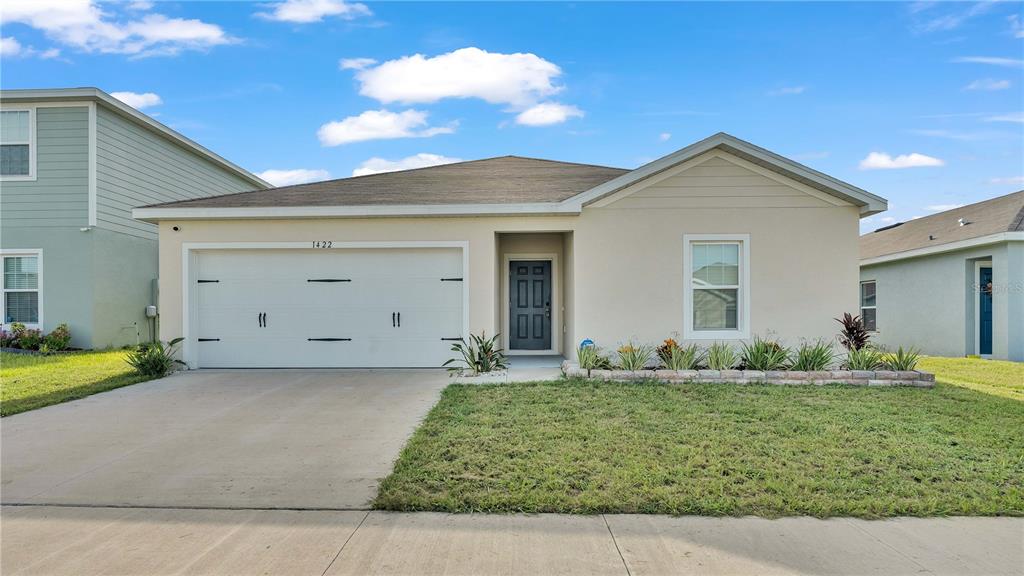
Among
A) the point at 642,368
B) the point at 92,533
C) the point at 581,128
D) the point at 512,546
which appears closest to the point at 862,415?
the point at 642,368

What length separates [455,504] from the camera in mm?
3842

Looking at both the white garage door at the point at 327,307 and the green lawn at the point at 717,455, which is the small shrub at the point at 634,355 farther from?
the white garage door at the point at 327,307

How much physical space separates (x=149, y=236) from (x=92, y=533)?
1344cm

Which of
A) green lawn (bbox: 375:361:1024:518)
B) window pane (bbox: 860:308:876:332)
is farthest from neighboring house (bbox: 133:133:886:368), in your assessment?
window pane (bbox: 860:308:876:332)

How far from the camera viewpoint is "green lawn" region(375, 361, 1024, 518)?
388cm

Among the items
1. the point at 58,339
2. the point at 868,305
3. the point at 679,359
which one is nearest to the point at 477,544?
the point at 679,359

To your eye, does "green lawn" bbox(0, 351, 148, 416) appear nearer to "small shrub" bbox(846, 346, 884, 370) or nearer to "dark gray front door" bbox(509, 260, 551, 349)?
"dark gray front door" bbox(509, 260, 551, 349)

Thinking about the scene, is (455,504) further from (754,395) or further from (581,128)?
(581,128)

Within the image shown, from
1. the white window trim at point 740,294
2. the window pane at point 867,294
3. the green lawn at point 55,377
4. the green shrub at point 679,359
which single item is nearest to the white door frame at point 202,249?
the green lawn at point 55,377

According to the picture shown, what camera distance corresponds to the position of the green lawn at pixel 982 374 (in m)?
8.22

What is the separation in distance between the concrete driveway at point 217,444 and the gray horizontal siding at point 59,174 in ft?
21.6

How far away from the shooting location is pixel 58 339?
12125mm

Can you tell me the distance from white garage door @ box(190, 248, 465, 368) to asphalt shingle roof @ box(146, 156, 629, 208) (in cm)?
90

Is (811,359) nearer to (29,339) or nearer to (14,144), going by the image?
(29,339)
